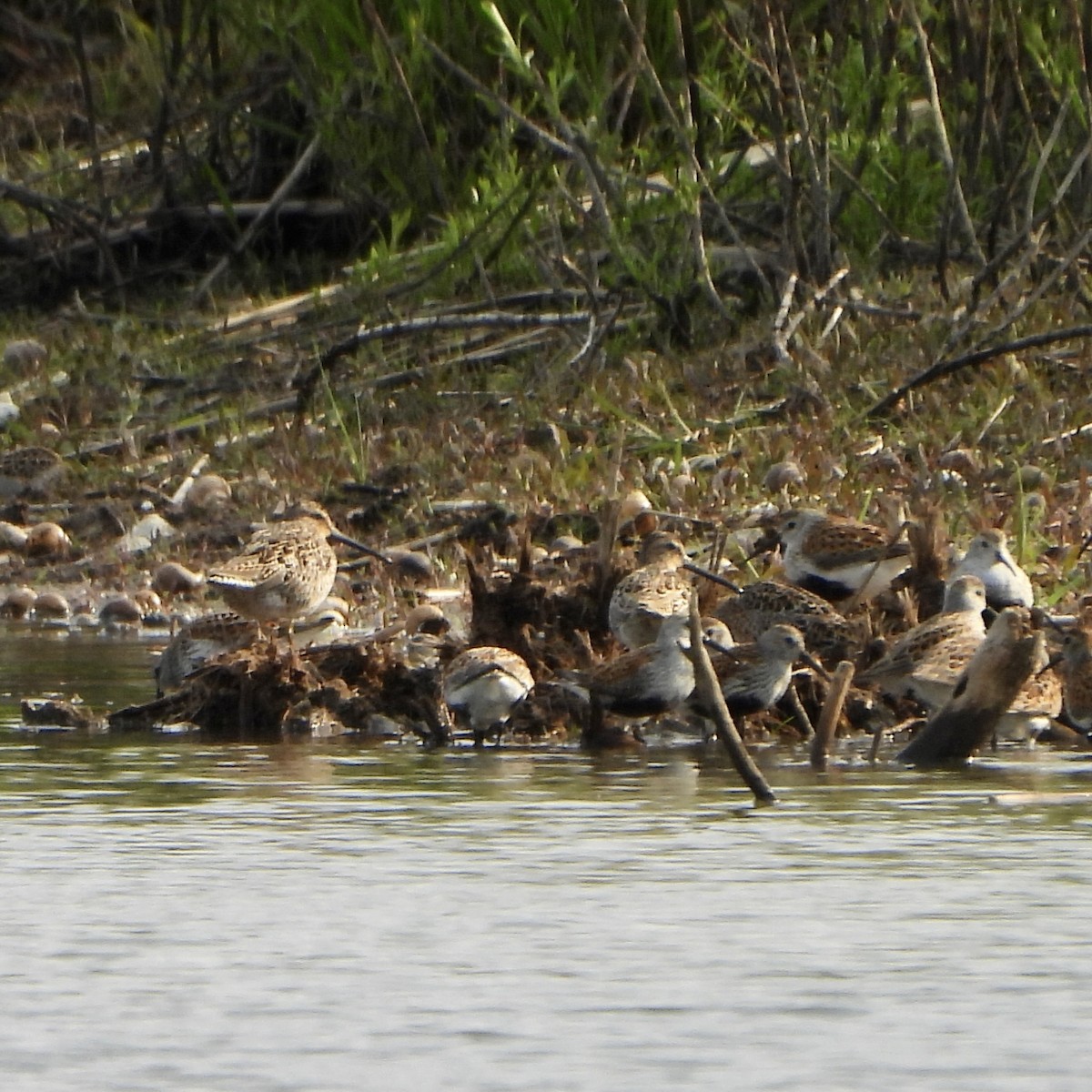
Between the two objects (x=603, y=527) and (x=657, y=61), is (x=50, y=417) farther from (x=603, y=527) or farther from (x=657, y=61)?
(x=603, y=527)

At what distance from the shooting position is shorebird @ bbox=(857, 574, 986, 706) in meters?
8.38

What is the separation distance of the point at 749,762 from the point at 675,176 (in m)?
8.15

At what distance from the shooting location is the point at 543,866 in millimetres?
6254

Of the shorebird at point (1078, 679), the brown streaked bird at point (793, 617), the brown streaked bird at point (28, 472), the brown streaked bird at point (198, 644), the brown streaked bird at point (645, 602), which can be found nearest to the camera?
the shorebird at point (1078, 679)

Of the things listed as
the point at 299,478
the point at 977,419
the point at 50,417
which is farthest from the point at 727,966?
the point at 50,417

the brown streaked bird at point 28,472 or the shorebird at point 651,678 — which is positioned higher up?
the brown streaked bird at point 28,472

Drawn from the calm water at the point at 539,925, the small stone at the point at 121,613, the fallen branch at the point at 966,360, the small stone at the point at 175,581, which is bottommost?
the calm water at the point at 539,925

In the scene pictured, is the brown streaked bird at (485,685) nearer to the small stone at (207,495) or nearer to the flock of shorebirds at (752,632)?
the flock of shorebirds at (752,632)

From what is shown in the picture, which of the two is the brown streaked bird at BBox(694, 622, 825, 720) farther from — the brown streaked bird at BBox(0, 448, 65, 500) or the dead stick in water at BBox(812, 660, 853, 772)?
the brown streaked bird at BBox(0, 448, 65, 500)

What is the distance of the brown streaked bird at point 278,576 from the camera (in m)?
10.6

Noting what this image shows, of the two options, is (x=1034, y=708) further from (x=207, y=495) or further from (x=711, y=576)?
(x=207, y=495)

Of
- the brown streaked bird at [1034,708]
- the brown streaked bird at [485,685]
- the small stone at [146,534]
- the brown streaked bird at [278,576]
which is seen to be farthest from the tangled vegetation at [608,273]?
the brown streaked bird at [485,685]

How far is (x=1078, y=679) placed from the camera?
847cm

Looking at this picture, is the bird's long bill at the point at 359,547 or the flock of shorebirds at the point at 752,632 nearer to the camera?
the flock of shorebirds at the point at 752,632
